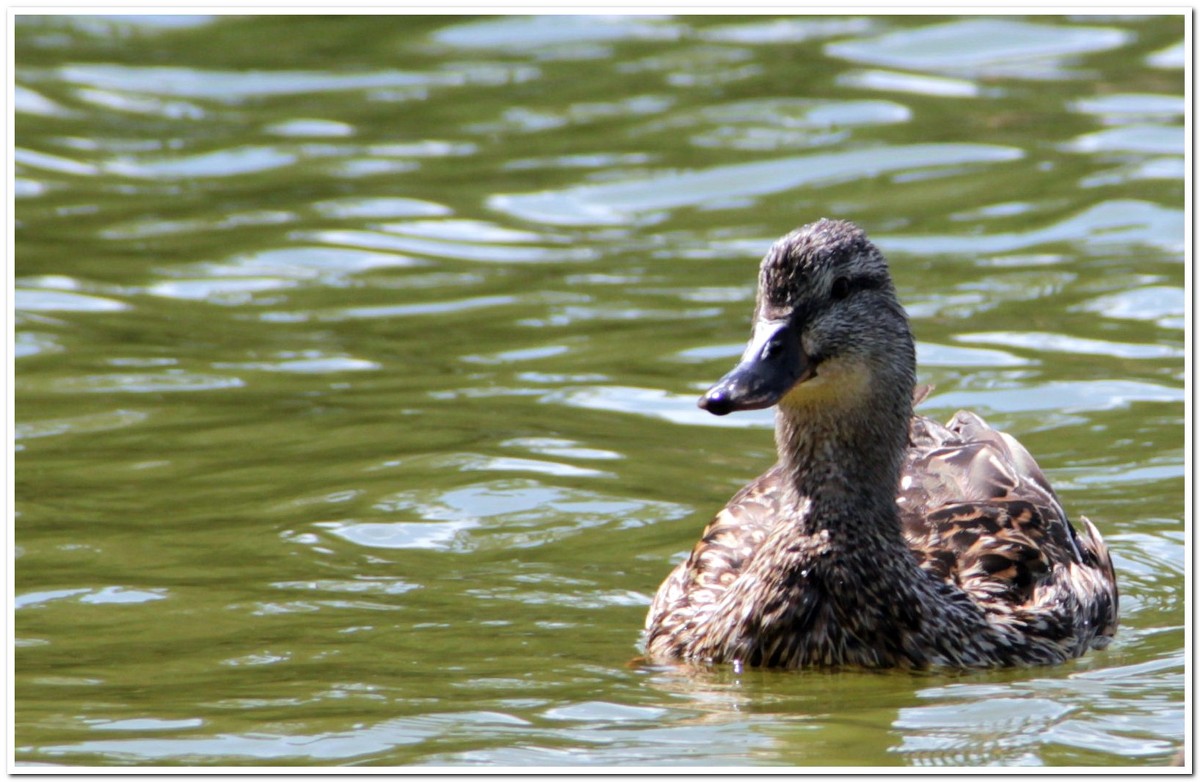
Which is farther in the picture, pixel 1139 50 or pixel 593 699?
pixel 1139 50

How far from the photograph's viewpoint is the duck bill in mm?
7449

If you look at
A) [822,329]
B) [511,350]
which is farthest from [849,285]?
[511,350]

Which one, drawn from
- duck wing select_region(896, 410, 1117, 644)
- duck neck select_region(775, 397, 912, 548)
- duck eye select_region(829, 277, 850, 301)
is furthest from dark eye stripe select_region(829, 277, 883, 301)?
duck wing select_region(896, 410, 1117, 644)

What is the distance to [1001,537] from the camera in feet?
28.3

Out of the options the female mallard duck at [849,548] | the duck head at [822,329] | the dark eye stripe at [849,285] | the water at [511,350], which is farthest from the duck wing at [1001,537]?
the dark eye stripe at [849,285]

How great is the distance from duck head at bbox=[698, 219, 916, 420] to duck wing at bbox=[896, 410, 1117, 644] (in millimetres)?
754

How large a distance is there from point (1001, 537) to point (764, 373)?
1.61 metres

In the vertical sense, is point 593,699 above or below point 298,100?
below

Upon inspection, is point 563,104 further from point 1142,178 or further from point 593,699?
point 593,699

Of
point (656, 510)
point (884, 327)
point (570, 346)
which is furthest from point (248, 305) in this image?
point (884, 327)

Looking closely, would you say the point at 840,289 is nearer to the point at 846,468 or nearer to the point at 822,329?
the point at 822,329

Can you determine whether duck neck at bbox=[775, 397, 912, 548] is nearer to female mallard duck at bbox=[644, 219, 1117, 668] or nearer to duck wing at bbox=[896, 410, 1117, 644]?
female mallard duck at bbox=[644, 219, 1117, 668]
